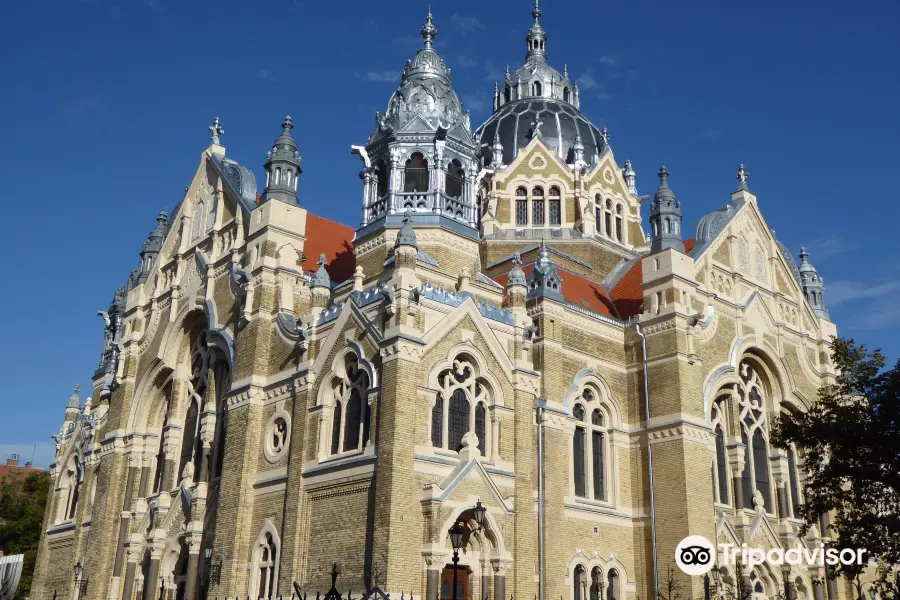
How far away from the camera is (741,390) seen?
101 ft

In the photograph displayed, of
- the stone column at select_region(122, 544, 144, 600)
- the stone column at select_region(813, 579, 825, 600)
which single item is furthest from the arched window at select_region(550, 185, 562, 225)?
the stone column at select_region(122, 544, 144, 600)

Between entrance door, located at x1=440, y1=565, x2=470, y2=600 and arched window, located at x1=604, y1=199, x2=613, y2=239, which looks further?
arched window, located at x1=604, y1=199, x2=613, y2=239

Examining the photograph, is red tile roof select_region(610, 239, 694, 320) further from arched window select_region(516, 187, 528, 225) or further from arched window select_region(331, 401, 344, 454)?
arched window select_region(331, 401, 344, 454)

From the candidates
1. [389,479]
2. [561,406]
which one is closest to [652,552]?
[561,406]

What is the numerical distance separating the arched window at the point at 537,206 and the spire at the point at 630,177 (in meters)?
4.38

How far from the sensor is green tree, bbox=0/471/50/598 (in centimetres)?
4422

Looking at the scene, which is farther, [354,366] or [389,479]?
[354,366]

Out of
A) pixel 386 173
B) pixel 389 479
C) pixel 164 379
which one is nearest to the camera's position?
pixel 389 479

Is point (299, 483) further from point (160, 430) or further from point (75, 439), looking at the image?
point (75, 439)

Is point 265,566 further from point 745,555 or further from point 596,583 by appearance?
point 745,555

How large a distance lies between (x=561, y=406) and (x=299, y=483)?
7387mm

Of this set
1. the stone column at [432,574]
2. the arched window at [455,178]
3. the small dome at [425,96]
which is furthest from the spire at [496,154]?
the stone column at [432,574]

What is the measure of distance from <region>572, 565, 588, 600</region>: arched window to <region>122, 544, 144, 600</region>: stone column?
46.0 ft

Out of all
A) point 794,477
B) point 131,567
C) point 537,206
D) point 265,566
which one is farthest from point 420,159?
point 794,477
